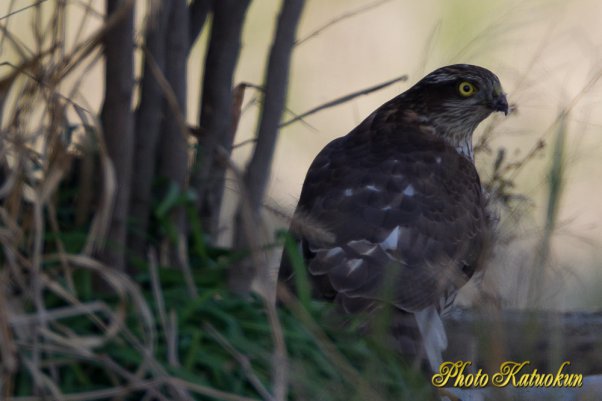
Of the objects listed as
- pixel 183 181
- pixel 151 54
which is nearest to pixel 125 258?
pixel 183 181

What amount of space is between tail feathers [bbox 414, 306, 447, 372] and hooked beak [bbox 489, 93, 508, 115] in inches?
44.7

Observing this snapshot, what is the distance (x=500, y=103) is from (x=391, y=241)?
3.64 feet

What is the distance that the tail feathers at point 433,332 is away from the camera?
3.51 metres

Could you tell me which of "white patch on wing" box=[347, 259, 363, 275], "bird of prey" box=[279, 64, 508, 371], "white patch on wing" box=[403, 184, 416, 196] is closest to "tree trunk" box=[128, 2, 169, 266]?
"bird of prey" box=[279, 64, 508, 371]

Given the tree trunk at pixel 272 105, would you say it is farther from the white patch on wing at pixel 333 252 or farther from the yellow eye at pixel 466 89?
the yellow eye at pixel 466 89

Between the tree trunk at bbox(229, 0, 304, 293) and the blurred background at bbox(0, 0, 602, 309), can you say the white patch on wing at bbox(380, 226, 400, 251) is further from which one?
the tree trunk at bbox(229, 0, 304, 293)

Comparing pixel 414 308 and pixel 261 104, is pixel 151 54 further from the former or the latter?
pixel 414 308

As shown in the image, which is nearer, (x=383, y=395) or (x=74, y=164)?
(x=383, y=395)

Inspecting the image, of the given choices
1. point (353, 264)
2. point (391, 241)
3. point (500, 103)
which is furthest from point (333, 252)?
point (500, 103)

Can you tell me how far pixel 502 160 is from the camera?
11.8ft

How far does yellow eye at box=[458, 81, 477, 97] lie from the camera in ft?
15.9

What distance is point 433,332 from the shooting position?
3719 millimetres

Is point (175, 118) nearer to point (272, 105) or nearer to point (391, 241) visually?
point (272, 105)

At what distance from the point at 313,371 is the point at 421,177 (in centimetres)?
171
